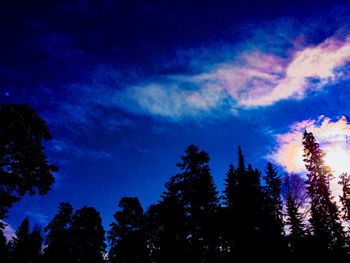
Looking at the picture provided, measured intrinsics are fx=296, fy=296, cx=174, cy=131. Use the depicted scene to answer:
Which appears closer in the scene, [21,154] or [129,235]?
[21,154]

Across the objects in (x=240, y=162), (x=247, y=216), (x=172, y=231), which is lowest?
(x=172, y=231)

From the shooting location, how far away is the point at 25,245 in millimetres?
58094

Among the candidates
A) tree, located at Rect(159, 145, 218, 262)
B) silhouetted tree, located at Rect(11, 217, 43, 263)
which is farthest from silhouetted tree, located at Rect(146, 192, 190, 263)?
silhouetted tree, located at Rect(11, 217, 43, 263)

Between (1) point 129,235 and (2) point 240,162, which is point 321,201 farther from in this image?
(1) point 129,235

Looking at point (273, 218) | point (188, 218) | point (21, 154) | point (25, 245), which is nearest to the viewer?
point (21, 154)

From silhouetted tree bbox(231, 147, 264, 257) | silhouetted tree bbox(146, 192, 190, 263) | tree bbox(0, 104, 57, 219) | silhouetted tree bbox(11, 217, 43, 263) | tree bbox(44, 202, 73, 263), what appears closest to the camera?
tree bbox(0, 104, 57, 219)

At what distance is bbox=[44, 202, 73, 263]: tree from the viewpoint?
3959 centimetres

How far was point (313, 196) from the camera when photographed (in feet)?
139

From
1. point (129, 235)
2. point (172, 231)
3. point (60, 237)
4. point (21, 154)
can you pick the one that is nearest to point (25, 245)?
point (60, 237)

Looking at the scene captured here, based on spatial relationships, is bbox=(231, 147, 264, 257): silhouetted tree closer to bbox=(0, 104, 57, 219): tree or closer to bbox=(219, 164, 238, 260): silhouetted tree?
bbox=(219, 164, 238, 260): silhouetted tree

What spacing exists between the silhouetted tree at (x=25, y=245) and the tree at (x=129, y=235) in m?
22.6

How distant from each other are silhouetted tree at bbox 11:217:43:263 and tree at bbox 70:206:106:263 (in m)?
16.8

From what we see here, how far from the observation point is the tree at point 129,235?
3800 centimetres

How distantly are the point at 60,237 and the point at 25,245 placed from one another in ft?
76.2
